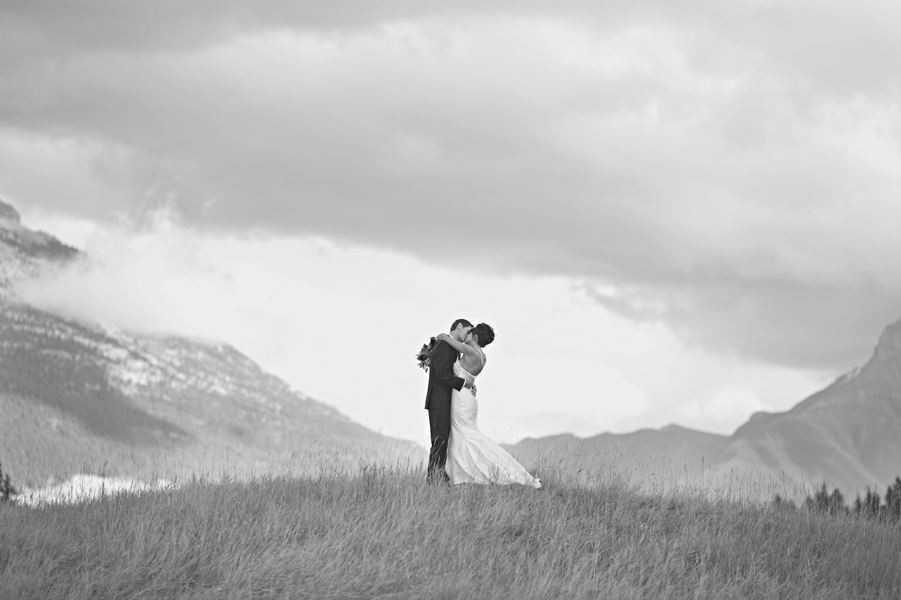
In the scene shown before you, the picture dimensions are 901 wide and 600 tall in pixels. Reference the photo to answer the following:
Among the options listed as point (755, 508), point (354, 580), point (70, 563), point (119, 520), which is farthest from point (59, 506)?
point (755, 508)

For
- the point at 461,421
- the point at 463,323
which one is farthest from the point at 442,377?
the point at 463,323

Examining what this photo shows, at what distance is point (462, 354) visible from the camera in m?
17.2

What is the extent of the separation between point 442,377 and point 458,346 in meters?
0.65

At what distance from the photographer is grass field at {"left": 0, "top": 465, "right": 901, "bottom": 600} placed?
494 inches

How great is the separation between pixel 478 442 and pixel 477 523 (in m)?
2.36

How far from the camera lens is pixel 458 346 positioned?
16828mm

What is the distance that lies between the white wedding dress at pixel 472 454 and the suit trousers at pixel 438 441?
13 centimetres

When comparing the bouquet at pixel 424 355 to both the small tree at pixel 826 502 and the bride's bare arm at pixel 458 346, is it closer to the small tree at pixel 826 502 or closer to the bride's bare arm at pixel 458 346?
the bride's bare arm at pixel 458 346

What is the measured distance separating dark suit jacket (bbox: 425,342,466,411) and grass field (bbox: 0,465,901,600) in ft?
4.66

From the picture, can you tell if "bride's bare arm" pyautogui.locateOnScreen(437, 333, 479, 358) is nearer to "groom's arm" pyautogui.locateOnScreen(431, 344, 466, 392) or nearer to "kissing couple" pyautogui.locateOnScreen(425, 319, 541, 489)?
"kissing couple" pyautogui.locateOnScreen(425, 319, 541, 489)

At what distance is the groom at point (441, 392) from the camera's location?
17.1 m

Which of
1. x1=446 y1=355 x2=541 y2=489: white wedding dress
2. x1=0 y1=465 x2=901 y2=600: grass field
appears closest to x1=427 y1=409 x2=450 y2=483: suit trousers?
x1=446 y1=355 x2=541 y2=489: white wedding dress

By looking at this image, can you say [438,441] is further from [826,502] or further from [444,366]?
[826,502]

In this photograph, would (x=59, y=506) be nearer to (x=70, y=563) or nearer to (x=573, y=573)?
(x=70, y=563)
